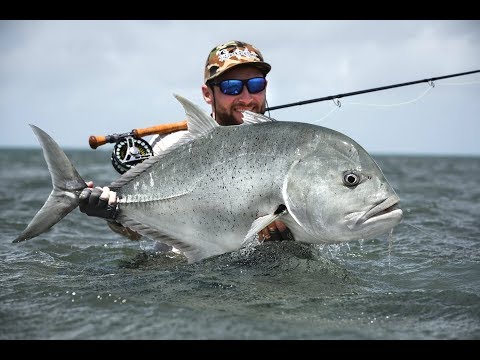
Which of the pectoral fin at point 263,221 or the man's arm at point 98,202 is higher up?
the man's arm at point 98,202

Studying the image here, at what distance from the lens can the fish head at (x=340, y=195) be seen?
3.60m

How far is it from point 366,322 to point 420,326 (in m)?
0.30

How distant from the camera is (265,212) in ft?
12.7

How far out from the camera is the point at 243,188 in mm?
3908

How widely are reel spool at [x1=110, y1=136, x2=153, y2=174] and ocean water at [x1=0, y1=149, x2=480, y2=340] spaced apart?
841mm

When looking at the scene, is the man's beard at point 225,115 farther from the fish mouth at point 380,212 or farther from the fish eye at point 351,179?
the fish mouth at point 380,212

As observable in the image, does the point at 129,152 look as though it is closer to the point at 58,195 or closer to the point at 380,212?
the point at 58,195

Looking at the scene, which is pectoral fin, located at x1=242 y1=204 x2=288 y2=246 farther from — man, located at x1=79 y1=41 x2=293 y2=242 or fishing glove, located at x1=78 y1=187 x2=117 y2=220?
man, located at x1=79 y1=41 x2=293 y2=242

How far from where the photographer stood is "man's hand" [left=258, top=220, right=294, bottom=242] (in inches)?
168

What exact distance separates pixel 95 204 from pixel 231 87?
5.05 feet

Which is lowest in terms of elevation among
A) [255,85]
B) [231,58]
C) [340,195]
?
[340,195]

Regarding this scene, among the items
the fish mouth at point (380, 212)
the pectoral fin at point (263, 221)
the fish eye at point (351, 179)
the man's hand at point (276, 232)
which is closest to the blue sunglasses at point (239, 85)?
the man's hand at point (276, 232)

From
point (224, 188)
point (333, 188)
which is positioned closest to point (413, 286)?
point (333, 188)

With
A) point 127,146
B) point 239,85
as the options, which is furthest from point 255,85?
point 127,146
